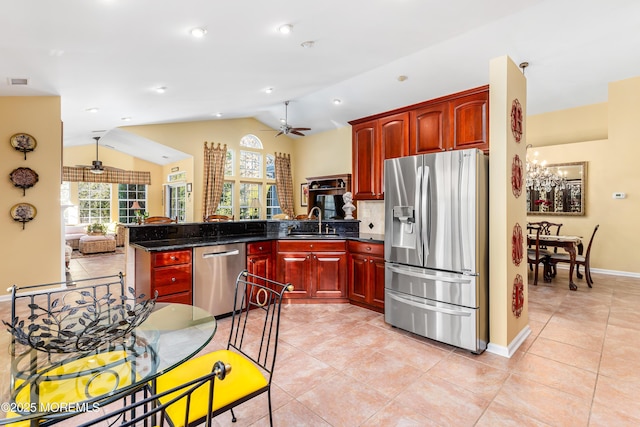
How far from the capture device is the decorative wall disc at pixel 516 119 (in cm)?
268

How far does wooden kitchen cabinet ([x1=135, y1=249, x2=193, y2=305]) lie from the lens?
9.69ft

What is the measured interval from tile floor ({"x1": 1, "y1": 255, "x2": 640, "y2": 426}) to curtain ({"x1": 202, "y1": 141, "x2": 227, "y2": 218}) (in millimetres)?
4987

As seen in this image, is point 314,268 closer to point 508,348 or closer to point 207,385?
point 508,348

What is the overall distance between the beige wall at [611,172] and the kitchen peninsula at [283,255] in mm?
4959

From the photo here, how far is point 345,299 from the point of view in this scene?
3963mm

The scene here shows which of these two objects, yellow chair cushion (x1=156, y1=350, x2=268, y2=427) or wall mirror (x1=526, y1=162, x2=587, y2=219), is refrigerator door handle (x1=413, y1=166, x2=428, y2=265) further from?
wall mirror (x1=526, y1=162, x2=587, y2=219)

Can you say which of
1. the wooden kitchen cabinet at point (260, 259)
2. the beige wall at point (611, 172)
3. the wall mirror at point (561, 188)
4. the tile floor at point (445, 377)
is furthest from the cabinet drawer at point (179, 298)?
the beige wall at point (611, 172)

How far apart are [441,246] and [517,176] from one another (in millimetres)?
952

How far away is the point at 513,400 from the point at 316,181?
6.88 metres

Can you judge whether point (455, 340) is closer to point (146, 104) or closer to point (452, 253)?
point (452, 253)

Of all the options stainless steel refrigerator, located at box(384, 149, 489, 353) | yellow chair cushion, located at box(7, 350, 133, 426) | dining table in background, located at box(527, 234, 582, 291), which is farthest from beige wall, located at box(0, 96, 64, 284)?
dining table in background, located at box(527, 234, 582, 291)

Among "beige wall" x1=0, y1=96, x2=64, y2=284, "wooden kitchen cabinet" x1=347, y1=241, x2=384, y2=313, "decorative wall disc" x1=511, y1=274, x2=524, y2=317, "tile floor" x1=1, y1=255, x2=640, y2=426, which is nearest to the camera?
"tile floor" x1=1, y1=255, x2=640, y2=426

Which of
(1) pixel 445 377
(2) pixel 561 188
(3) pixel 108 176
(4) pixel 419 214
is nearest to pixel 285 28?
(4) pixel 419 214

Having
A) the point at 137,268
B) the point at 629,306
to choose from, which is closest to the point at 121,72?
the point at 137,268
